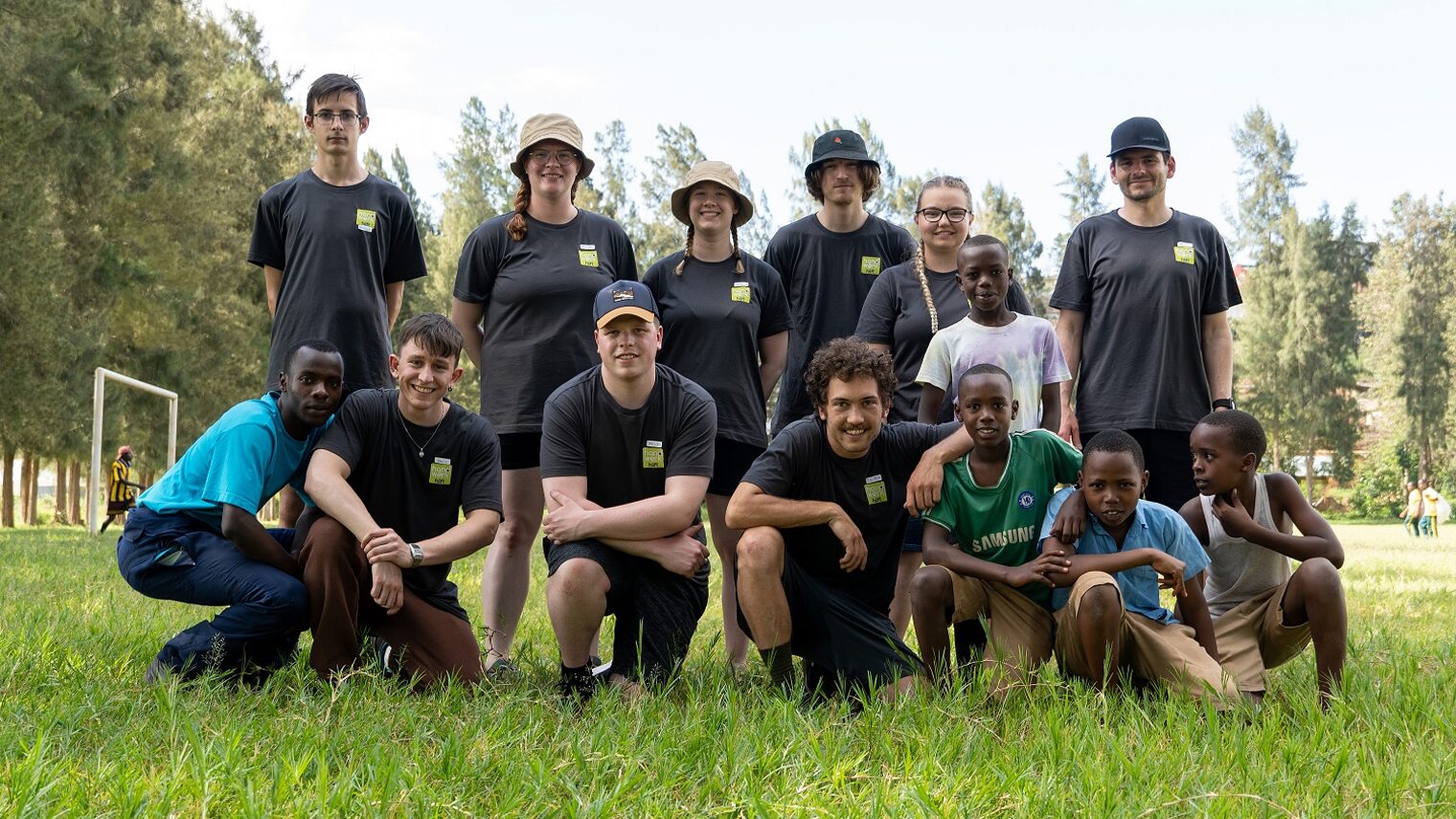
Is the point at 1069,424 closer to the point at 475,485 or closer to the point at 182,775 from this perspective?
the point at 475,485

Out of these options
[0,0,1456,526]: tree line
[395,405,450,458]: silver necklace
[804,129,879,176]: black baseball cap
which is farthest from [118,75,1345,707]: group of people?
[0,0,1456,526]: tree line

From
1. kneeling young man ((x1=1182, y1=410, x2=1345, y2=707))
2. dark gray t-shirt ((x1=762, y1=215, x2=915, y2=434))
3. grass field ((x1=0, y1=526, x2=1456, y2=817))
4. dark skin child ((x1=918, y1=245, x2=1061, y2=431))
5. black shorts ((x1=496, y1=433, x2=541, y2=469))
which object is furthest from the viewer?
dark gray t-shirt ((x1=762, y1=215, x2=915, y2=434))

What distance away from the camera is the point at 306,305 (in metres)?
5.45

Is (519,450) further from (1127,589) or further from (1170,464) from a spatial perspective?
(1170,464)

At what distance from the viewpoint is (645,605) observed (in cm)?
489

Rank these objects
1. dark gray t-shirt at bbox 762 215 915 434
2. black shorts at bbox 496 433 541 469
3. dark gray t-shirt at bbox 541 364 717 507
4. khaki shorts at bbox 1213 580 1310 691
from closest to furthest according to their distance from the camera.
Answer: khaki shorts at bbox 1213 580 1310 691, dark gray t-shirt at bbox 541 364 717 507, black shorts at bbox 496 433 541 469, dark gray t-shirt at bbox 762 215 915 434

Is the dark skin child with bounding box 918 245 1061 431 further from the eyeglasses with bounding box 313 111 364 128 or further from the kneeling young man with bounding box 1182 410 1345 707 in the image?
the eyeglasses with bounding box 313 111 364 128

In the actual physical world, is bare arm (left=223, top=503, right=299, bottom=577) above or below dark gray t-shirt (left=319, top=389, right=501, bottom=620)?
below

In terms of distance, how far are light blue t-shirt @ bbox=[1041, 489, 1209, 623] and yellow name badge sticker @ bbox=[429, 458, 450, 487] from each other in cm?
251

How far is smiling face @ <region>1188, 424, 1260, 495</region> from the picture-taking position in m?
4.55

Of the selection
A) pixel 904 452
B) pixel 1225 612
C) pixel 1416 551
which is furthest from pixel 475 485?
pixel 1416 551

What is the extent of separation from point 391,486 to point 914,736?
2546mm

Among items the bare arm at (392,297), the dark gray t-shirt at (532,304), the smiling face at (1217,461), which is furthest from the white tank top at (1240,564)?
the bare arm at (392,297)

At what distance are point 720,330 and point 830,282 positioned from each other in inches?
30.9
